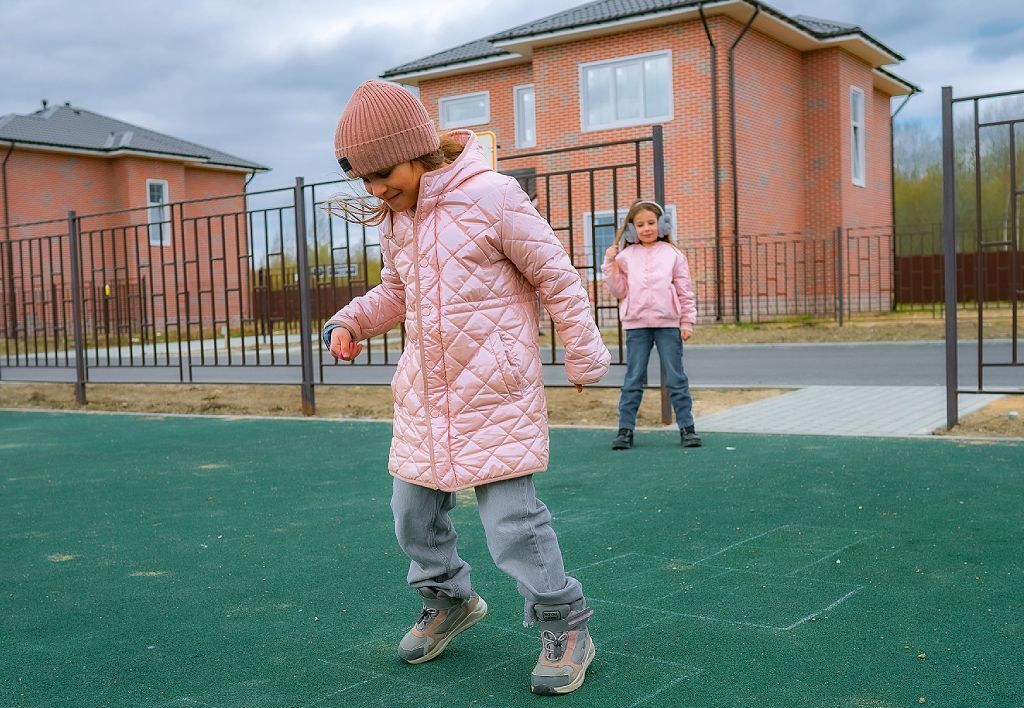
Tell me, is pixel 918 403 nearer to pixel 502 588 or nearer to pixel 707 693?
pixel 502 588

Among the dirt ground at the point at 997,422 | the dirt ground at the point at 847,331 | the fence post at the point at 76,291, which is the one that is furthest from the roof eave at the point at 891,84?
the fence post at the point at 76,291

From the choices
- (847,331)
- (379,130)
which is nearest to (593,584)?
(379,130)

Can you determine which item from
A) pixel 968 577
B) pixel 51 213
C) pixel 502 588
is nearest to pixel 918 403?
pixel 968 577

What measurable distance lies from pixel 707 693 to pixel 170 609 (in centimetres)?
181

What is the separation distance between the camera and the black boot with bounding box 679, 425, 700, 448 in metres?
6.23

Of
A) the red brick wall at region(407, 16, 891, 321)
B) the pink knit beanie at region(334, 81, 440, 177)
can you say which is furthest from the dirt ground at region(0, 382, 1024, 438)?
the red brick wall at region(407, 16, 891, 321)

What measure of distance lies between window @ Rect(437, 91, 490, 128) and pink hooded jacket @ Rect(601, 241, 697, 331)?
1815 centimetres

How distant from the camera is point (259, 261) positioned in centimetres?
974

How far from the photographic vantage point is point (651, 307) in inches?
250

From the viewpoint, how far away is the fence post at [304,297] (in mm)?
8531

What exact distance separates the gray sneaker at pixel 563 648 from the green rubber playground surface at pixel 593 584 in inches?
1.8

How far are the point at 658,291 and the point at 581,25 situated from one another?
15.3 meters

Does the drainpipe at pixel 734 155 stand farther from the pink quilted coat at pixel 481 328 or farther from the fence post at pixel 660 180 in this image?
the pink quilted coat at pixel 481 328

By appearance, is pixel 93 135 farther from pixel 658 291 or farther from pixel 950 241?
pixel 950 241
